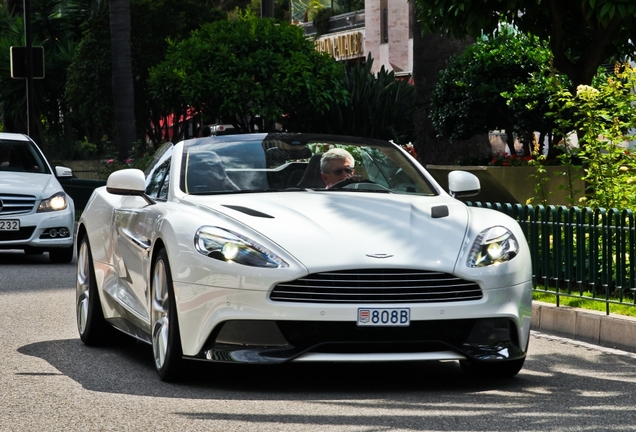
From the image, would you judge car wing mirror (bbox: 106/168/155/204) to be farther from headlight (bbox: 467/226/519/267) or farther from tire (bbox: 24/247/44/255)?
tire (bbox: 24/247/44/255)

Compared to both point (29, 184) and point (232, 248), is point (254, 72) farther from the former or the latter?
point (232, 248)

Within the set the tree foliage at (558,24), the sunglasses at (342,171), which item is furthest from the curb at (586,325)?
the tree foliage at (558,24)

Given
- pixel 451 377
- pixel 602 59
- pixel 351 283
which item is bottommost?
pixel 451 377

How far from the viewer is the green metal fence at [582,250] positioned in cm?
1026

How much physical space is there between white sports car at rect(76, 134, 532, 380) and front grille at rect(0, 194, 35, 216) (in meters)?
9.04

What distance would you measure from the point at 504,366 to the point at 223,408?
186cm

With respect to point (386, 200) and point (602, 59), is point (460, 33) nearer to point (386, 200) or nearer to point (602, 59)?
point (602, 59)

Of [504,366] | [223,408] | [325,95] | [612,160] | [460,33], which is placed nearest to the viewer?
[223,408]

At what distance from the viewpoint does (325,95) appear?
24.0 meters

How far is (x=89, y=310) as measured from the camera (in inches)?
375

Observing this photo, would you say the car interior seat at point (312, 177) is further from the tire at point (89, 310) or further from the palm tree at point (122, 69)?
the palm tree at point (122, 69)

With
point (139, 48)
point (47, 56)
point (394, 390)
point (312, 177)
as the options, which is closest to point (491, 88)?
point (312, 177)

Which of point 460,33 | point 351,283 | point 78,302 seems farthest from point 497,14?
point 351,283

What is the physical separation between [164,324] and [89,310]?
6.71 ft
